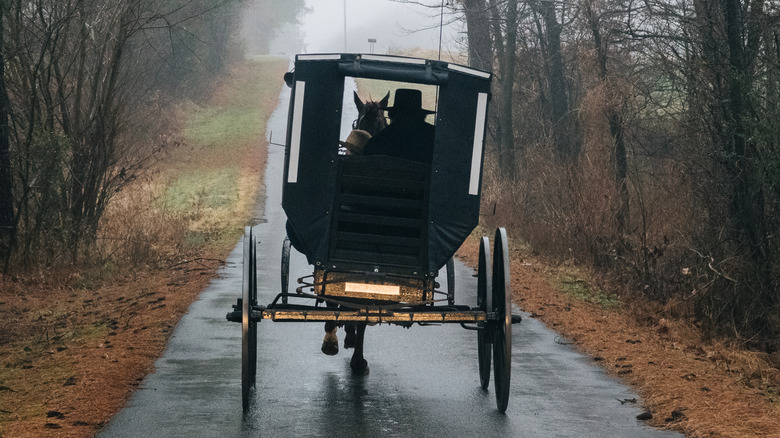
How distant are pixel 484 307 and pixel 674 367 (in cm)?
260

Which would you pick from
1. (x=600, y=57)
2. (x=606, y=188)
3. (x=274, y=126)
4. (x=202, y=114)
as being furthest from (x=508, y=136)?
(x=202, y=114)

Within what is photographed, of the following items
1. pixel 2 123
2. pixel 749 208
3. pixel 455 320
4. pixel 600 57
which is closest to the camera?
pixel 455 320

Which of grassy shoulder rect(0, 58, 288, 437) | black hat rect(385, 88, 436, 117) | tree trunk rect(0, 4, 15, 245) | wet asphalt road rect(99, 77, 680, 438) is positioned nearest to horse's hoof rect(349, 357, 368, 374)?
wet asphalt road rect(99, 77, 680, 438)

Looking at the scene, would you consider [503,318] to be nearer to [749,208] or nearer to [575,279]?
[749,208]

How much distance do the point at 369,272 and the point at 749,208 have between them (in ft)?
19.8

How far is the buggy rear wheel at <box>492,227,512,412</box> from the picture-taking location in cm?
759

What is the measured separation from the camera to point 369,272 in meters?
8.20

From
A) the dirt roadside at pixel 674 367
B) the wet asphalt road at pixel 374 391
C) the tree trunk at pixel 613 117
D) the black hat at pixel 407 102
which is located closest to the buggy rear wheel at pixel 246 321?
the wet asphalt road at pixel 374 391

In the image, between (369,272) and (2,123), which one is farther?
(2,123)

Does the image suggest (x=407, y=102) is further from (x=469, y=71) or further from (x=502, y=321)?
(x=502, y=321)

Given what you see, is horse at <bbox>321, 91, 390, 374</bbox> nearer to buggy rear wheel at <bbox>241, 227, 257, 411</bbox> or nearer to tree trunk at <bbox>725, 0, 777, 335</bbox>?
buggy rear wheel at <bbox>241, 227, 257, 411</bbox>

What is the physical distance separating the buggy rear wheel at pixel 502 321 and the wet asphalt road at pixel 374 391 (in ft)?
0.79

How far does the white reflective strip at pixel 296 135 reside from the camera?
27.1 feet

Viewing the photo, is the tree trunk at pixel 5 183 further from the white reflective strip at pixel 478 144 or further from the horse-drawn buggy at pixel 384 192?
the white reflective strip at pixel 478 144
